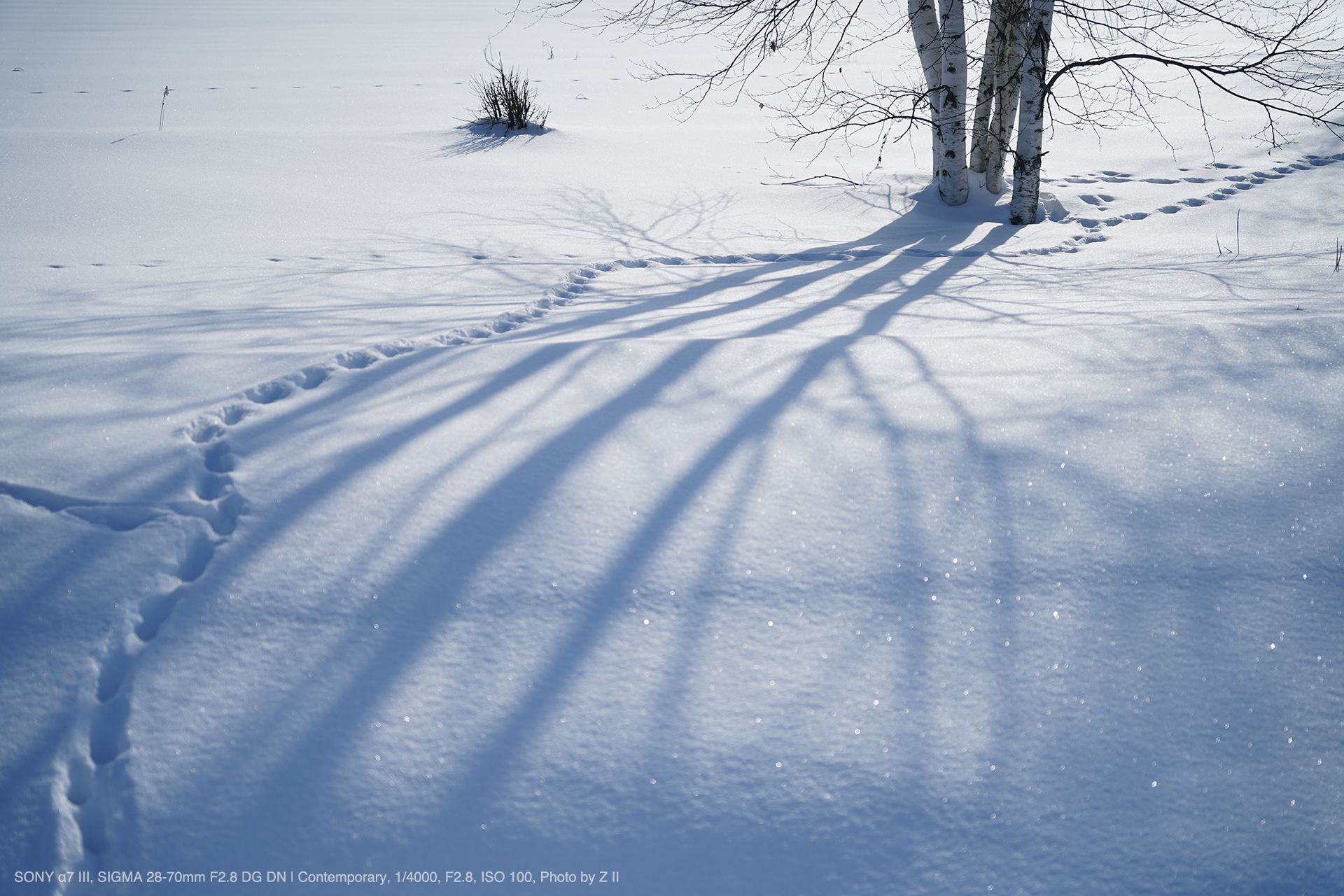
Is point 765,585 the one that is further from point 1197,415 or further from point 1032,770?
point 1197,415

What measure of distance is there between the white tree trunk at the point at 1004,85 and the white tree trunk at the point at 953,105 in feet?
1.00

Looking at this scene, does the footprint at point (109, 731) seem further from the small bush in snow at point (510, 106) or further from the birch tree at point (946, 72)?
the small bush in snow at point (510, 106)

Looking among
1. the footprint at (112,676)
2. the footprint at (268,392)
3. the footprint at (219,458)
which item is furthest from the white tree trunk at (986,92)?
the footprint at (112,676)

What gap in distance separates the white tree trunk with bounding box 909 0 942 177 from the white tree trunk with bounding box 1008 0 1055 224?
0.75 meters

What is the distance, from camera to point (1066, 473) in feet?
5.96

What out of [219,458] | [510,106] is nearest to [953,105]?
[510,106]

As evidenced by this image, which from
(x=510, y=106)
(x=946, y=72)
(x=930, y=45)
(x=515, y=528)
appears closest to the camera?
(x=515, y=528)

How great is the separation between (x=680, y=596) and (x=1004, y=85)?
594 centimetres

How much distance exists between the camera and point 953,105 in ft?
19.2

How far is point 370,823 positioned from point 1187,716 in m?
1.34

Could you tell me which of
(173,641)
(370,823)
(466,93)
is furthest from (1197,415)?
(466,93)

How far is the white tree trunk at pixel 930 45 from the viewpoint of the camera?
19.1ft

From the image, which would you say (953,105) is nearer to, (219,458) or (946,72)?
(946,72)

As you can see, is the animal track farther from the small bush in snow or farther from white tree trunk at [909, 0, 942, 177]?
the small bush in snow
